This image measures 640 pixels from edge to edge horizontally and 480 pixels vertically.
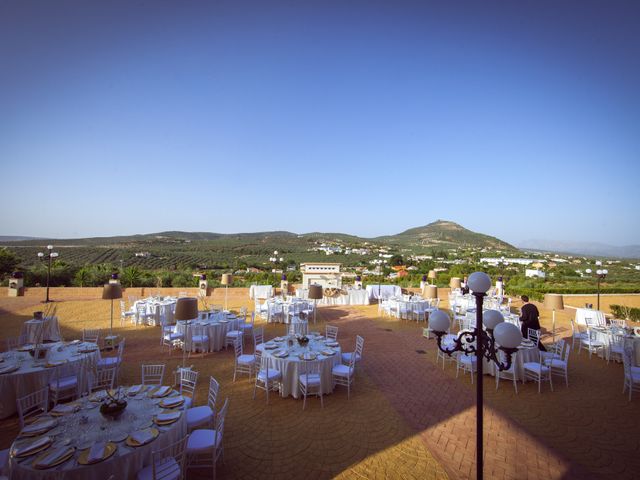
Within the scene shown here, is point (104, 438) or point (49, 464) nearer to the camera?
point (49, 464)

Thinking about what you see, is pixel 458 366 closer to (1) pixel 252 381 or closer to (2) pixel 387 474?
(2) pixel 387 474

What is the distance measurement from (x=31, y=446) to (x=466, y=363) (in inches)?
320

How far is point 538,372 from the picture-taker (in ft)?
24.0

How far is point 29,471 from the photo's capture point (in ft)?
11.1

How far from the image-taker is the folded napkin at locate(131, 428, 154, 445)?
3.83 metres

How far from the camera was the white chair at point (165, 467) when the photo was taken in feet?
12.0

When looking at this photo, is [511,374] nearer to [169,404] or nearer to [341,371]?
[341,371]

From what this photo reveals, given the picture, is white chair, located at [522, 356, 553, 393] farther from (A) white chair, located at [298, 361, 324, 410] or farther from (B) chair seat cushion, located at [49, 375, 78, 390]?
(B) chair seat cushion, located at [49, 375, 78, 390]

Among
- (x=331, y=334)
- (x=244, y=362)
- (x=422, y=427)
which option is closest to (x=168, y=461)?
(x=244, y=362)

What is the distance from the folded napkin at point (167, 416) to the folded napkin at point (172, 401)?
250mm

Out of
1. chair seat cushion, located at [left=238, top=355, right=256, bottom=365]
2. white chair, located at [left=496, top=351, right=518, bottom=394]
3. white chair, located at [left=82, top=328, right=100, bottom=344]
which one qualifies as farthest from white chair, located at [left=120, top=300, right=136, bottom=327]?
white chair, located at [left=496, top=351, right=518, bottom=394]

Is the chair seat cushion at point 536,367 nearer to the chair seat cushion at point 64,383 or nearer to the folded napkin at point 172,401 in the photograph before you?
the folded napkin at point 172,401

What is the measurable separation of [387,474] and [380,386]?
2.97m

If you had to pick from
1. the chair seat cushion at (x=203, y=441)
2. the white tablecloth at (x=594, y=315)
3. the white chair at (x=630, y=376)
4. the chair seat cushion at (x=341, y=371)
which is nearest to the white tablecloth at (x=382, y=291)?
the white tablecloth at (x=594, y=315)
